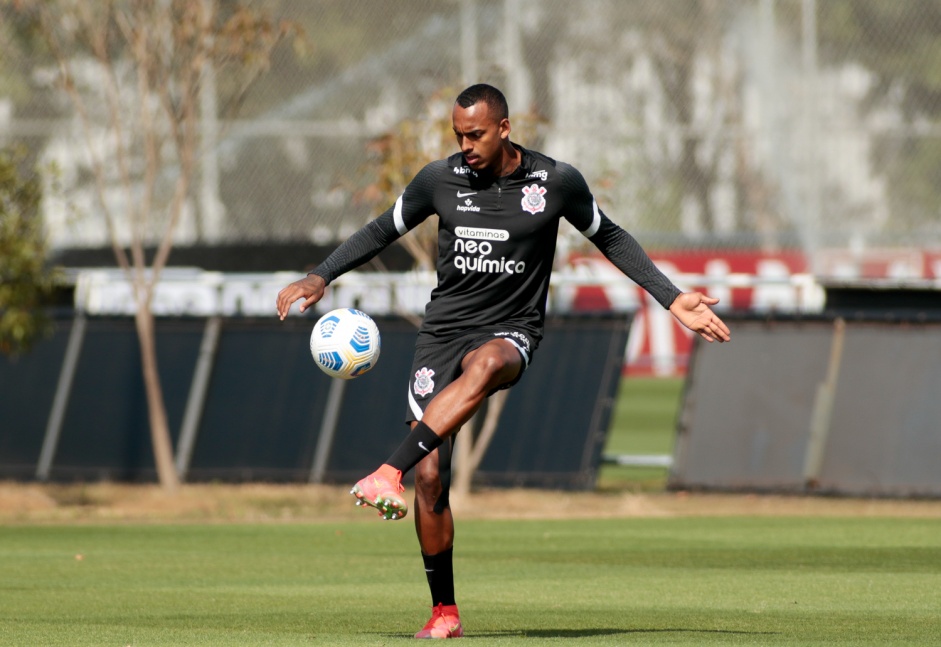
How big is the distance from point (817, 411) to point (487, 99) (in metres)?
8.91

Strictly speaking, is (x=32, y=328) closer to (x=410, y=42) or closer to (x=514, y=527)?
(x=514, y=527)

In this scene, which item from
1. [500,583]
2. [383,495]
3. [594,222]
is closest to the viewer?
[383,495]

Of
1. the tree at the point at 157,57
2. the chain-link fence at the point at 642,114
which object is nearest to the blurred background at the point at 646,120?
the chain-link fence at the point at 642,114

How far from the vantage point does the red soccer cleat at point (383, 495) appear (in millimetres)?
7168

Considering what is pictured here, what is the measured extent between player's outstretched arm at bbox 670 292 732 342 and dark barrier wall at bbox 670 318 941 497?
8.09 m

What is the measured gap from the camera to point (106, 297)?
21.9m

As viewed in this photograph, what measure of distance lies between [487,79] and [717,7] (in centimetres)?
614

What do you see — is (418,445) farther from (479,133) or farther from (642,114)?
(642,114)

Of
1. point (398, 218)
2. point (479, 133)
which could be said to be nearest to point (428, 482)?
point (398, 218)

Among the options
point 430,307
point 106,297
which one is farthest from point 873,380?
point 106,297

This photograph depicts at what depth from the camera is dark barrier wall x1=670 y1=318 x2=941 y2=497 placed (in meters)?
15.6

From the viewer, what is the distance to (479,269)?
26.4 feet

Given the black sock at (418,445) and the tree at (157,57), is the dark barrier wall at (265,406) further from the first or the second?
the black sock at (418,445)

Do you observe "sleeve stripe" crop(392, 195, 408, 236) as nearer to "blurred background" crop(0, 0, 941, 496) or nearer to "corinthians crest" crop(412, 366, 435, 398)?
"corinthians crest" crop(412, 366, 435, 398)
